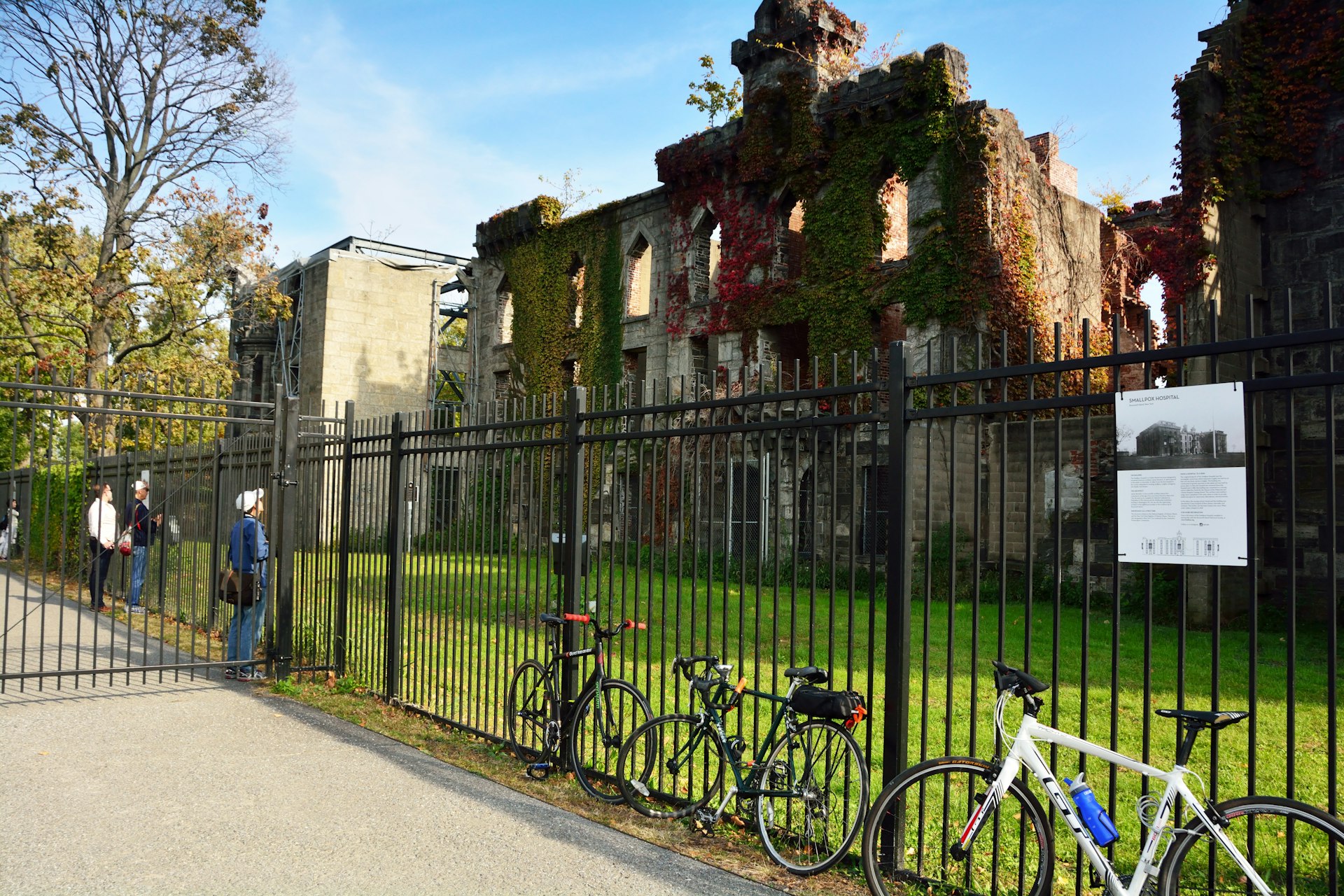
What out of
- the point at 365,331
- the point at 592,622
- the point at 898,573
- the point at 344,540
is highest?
the point at 365,331

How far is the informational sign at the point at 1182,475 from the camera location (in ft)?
12.2

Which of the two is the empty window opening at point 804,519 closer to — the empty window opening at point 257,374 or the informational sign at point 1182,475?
the informational sign at point 1182,475

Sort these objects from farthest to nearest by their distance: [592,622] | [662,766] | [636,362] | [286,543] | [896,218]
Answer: [636,362] < [896,218] < [286,543] < [592,622] < [662,766]

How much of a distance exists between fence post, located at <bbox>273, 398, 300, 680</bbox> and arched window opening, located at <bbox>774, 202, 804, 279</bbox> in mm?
15990

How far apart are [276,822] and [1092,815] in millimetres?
4235

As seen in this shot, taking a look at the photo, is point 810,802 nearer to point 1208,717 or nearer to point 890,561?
point 890,561

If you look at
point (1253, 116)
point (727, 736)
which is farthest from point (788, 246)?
point (727, 736)

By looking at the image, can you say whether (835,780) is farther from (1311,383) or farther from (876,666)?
(876,666)

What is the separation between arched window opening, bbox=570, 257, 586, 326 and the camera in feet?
97.1

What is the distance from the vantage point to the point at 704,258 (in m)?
26.4

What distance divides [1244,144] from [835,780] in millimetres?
15163

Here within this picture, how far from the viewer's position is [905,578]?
4715 millimetres

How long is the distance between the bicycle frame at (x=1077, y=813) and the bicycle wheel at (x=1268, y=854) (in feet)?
0.24

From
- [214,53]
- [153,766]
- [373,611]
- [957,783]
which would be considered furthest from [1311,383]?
[214,53]
